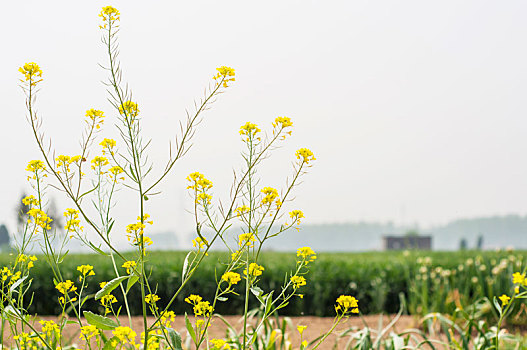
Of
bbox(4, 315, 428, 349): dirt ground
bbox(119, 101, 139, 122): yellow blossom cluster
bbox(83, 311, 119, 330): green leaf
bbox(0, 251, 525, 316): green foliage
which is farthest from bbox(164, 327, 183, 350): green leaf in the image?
bbox(0, 251, 525, 316): green foliage

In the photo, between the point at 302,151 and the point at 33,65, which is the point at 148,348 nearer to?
the point at 302,151

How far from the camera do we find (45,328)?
7.77 ft

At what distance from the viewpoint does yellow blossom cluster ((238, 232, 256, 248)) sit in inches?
79.2

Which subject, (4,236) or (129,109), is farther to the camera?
(4,236)

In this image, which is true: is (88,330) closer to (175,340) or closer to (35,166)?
(175,340)

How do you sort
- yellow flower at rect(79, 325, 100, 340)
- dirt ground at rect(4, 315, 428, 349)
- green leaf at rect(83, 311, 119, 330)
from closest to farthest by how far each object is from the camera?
1. green leaf at rect(83, 311, 119, 330)
2. yellow flower at rect(79, 325, 100, 340)
3. dirt ground at rect(4, 315, 428, 349)

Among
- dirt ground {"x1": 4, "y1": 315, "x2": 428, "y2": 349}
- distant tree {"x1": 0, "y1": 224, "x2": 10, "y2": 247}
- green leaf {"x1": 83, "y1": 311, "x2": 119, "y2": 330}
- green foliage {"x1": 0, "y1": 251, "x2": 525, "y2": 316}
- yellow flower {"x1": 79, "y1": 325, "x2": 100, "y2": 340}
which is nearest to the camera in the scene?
green leaf {"x1": 83, "y1": 311, "x2": 119, "y2": 330}

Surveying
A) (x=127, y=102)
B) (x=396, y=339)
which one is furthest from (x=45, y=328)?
(x=396, y=339)

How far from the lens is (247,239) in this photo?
6.64 ft

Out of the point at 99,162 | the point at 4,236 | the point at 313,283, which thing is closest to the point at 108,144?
the point at 99,162

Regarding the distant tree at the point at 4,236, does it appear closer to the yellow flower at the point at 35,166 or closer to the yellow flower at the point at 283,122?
the yellow flower at the point at 35,166

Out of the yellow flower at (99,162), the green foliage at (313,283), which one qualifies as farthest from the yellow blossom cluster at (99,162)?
the green foliage at (313,283)

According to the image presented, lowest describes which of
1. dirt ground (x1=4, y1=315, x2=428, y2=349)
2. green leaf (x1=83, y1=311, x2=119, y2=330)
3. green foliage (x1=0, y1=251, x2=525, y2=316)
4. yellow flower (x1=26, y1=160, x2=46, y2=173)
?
dirt ground (x1=4, y1=315, x2=428, y2=349)

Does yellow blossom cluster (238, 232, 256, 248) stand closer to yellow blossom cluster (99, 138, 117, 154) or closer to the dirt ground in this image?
yellow blossom cluster (99, 138, 117, 154)
